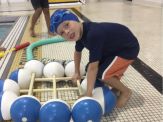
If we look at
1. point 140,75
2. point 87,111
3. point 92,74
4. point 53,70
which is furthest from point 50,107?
point 140,75

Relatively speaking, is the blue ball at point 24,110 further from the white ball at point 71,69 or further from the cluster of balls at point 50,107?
the white ball at point 71,69

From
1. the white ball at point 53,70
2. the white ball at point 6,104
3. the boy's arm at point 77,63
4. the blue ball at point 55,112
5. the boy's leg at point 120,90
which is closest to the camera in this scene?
the blue ball at point 55,112

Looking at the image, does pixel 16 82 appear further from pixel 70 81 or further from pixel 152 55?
pixel 152 55

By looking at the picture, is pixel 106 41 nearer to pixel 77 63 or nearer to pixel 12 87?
pixel 77 63

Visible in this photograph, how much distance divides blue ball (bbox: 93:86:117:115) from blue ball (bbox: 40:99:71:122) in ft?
0.66

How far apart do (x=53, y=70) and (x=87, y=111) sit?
584 mm

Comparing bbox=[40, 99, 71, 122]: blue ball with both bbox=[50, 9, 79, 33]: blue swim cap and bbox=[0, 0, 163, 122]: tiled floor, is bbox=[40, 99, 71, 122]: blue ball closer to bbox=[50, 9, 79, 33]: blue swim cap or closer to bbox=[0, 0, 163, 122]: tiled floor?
bbox=[0, 0, 163, 122]: tiled floor

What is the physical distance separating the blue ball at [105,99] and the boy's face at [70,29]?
31cm

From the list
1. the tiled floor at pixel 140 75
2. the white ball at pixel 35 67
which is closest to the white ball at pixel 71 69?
the white ball at pixel 35 67

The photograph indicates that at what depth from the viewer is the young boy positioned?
1.34m

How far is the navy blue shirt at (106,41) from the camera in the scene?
4.39ft

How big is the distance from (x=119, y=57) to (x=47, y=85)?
552 mm

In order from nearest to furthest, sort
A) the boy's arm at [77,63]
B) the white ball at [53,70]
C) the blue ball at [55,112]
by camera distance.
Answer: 1. the blue ball at [55,112]
2. the boy's arm at [77,63]
3. the white ball at [53,70]

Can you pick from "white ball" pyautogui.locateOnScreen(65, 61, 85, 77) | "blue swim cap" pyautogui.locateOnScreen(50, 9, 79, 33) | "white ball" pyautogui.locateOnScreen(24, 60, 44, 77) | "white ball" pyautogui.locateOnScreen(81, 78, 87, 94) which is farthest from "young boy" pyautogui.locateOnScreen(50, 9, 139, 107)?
"white ball" pyautogui.locateOnScreen(24, 60, 44, 77)
